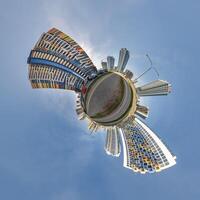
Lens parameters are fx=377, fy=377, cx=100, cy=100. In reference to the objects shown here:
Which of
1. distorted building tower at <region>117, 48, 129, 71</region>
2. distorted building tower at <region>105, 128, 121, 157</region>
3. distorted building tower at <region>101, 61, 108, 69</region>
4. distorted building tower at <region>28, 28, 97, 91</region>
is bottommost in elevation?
distorted building tower at <region>105, 128, 121, 157</region>

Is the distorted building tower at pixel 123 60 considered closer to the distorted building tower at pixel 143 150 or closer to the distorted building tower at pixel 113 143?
the distorted building tower at pixel 143 150

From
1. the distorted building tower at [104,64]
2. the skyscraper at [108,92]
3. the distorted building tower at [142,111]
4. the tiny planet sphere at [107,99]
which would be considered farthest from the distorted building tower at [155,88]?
the distorted building tower at [104,64]

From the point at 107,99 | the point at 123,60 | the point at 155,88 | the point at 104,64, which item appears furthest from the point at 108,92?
the point at 155,88

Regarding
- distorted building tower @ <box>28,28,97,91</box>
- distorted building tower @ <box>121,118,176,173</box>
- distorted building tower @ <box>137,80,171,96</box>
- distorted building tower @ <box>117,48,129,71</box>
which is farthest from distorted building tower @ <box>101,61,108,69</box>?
distorted building tower @ <box>121,118,176,173</box>

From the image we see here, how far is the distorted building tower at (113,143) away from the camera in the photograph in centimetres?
4446

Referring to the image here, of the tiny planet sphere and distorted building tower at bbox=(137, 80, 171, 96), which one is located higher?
distorted building tower at bbox=(137, 80, 171, 96)

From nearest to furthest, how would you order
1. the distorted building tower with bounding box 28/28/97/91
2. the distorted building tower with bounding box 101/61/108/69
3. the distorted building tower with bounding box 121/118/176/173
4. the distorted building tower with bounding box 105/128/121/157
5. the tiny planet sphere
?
the distorted building tower with bounding box 101/61/108/69, the tiny planet sphere, the distorted building tower with bounding box 121/118/176/173, the distorted building tower with bounding box 105/128/121/157, the distorted building tower with bounding box 28/28/97/91

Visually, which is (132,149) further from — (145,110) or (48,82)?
(48,82)

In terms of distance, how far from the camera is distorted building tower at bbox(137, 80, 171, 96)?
40.5 m

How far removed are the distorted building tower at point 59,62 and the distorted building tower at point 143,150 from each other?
8.43m

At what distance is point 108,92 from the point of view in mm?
41125

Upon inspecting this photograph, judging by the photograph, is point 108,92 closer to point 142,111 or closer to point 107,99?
point 107,99

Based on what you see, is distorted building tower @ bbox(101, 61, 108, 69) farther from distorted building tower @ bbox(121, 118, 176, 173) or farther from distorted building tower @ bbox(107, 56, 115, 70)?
distorted building tower @ bbox(121, 118, 176, 173)

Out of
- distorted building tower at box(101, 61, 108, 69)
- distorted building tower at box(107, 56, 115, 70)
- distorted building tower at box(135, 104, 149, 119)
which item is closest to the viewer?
distorted building tower at box(107, 56, 115, 70)
